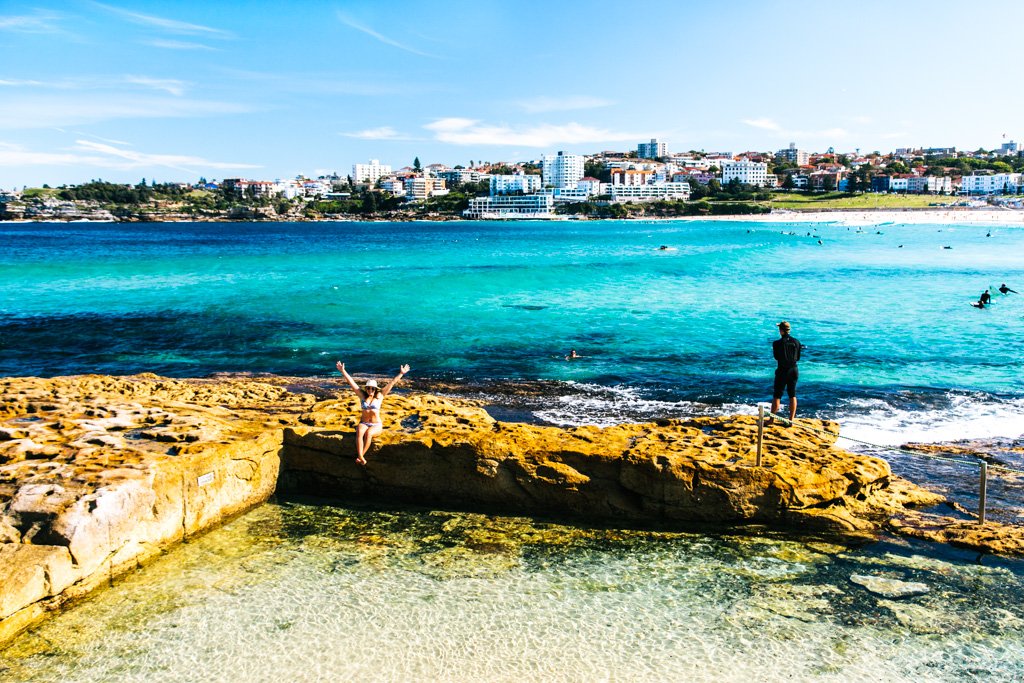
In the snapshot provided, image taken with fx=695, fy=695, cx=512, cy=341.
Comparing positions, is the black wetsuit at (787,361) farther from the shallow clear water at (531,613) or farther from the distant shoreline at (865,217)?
the distant shoreline at (865,217)

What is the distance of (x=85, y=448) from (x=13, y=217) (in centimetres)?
22690

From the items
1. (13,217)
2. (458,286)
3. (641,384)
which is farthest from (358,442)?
(13,217)

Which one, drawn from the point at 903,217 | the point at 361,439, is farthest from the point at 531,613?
the point at 903,217

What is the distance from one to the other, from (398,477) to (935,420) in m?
12.5

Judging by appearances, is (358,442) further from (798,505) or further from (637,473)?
(798,505)

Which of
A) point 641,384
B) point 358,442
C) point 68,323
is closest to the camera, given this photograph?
point 358,442

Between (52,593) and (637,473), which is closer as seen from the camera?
(52,593)

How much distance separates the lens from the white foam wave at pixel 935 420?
1465 centimetres

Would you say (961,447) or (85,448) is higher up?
(85,448)

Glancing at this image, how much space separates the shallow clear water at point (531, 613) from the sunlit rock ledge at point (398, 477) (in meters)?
0.46

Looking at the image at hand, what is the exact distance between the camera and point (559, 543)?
966 centimetres

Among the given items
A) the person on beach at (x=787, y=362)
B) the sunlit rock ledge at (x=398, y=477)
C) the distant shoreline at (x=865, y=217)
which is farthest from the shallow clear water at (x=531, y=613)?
the distant shoreline at (x=865, y=217)

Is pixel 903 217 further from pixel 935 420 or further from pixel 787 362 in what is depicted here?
pixel 787 362

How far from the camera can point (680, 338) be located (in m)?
26.6
